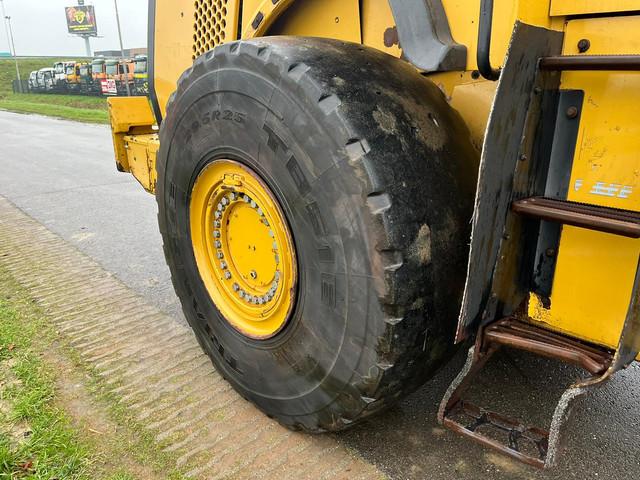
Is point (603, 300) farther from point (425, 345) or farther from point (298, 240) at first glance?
point (298, 240)

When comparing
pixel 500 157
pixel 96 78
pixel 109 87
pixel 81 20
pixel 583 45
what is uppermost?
pixel 583 45

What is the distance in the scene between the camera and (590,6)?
1.57 metres

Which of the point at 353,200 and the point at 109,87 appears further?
the point at 109,87

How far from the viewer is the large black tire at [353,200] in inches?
63.8

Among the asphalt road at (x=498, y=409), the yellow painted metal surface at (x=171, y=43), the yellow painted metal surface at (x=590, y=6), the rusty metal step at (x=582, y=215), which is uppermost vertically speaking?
the yellow painted metal surface at (x=590, y=6)

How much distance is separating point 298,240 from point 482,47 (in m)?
0.85

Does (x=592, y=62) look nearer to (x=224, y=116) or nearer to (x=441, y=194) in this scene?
(x=441, y=194)

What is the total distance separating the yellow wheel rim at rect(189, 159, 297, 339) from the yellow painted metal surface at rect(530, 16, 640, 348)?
0.92 meters

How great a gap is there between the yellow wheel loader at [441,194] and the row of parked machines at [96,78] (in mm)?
23942

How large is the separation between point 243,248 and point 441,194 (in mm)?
942

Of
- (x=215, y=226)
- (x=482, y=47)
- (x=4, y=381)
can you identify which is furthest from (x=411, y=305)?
(x=4, y=381)

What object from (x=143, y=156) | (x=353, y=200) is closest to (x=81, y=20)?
(x=143, y=156)

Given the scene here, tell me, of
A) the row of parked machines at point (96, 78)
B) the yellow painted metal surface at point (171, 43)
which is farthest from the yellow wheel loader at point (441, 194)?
the row of parked machines at point (96, 78)

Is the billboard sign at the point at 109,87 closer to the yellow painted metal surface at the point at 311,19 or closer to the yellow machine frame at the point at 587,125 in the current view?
the yellow painted metal surface at the point at 311,19
